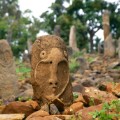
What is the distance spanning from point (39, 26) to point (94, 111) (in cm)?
3338

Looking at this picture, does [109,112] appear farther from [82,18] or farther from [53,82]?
[82,18]

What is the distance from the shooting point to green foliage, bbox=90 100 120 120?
5703 millimetres

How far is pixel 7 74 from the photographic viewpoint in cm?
1184

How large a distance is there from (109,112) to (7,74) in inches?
252

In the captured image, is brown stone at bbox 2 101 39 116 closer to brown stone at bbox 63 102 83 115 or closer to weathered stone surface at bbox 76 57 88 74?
brown stone at bbox 63 102 83 115

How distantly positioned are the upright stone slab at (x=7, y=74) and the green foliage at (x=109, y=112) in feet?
19.3

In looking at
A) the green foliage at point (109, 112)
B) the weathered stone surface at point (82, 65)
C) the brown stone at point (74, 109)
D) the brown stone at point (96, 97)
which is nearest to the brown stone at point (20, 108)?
the brown stone at point (74, 109)

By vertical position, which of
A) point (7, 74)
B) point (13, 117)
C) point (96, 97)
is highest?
point (7, 74)

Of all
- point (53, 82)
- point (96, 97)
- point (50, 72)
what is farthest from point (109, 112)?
point (50, 72)

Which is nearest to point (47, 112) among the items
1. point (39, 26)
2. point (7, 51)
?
point (7, 51)

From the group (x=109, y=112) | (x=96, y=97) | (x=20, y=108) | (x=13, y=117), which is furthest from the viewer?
(x=96, y=97)

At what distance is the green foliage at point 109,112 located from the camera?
570cm

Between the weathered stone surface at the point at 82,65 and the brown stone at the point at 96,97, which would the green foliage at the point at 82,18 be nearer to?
the weathered stone surface at the point at 82,65

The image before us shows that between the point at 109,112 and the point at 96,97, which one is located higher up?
the point at 96,97
